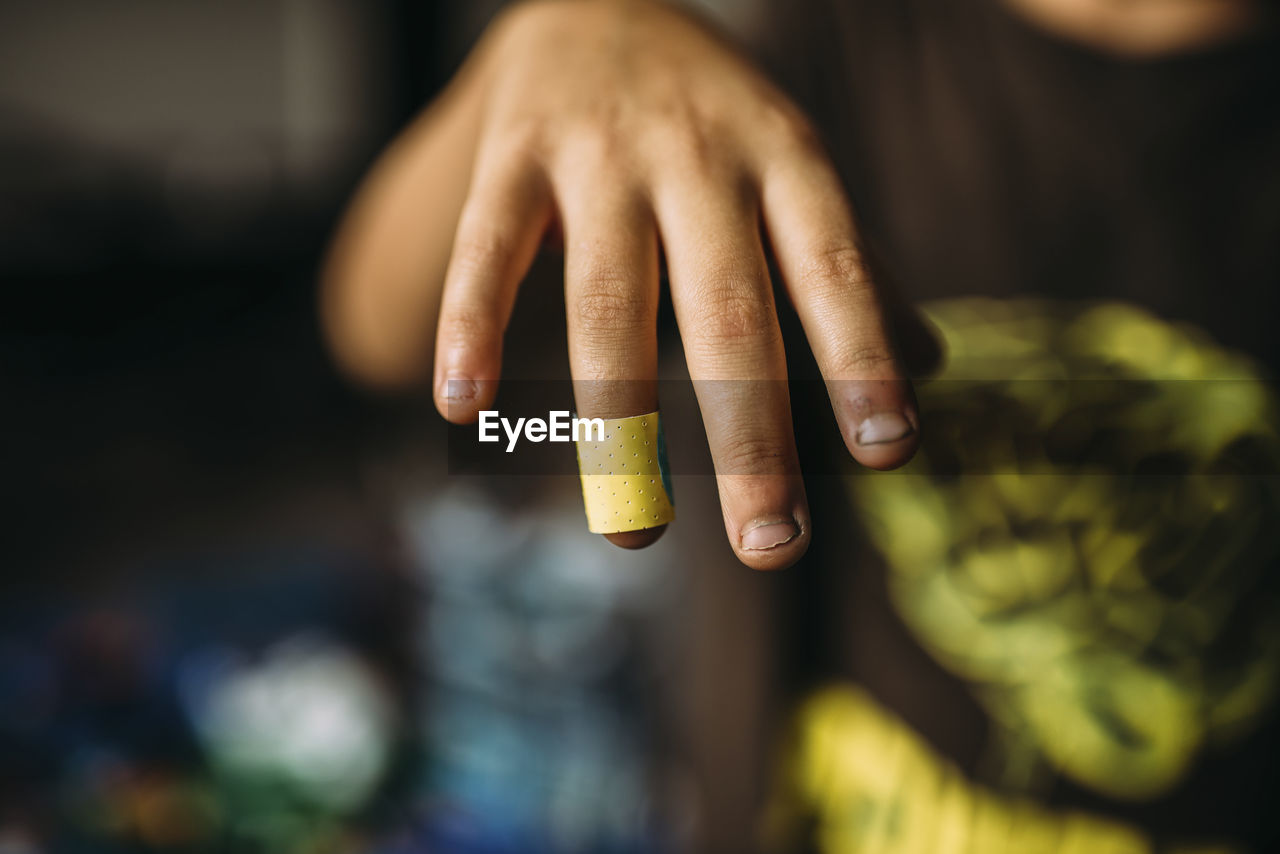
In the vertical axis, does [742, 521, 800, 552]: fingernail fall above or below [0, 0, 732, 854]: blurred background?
above

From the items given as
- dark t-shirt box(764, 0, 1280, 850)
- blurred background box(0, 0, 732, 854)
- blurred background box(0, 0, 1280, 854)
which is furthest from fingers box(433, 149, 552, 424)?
blurred background box(0, 0, 732, 854)

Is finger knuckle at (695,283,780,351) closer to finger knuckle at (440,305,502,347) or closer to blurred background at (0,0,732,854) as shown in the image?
finger knuckle at (440,305,502,347)

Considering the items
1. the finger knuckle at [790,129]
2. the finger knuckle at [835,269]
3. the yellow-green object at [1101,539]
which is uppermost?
the finger knuckle at [790,129]

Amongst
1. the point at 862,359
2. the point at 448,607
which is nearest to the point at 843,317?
the point at 862,359

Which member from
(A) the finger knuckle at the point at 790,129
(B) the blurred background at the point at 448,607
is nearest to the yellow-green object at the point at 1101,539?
(B) the blurred background at the point at 448,607

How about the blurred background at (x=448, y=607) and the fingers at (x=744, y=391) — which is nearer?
the fingers at (x=744, y=391)

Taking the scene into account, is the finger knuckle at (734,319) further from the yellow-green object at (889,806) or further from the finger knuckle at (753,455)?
the yellow-green object at (889,806)

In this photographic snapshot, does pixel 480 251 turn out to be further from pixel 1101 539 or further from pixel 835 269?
pixel 1101 539

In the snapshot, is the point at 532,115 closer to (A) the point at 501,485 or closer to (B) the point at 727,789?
(A) the point at 501,485
